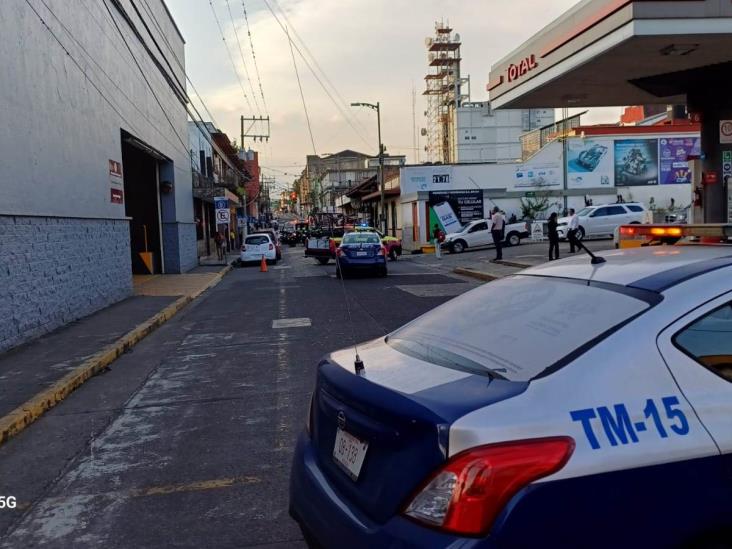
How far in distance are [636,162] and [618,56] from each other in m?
31.6

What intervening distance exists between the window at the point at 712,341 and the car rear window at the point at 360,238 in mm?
19457

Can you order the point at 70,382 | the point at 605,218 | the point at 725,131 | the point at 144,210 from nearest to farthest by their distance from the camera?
the point at 70,382
the point at 725,131
the point at 144,210
the point at 605,218

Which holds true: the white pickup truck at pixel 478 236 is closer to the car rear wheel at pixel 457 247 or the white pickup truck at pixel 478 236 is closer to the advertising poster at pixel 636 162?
the car rear wheel at pixel 457 247

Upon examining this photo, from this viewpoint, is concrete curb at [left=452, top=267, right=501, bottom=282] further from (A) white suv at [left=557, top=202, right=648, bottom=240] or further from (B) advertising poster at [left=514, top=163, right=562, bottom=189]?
(B) advertising poster at [left=514, top=163, right=562, bottom=189]

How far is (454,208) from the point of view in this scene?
42.6 meters

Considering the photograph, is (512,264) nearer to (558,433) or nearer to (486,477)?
(558,433)

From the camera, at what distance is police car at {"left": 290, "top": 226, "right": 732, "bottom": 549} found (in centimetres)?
225

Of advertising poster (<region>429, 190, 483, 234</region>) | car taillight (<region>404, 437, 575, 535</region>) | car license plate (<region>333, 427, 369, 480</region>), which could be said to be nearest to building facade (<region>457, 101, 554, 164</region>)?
advertising poster (<region>429, 190, 483, 234</region>)

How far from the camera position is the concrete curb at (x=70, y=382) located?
21.2ft

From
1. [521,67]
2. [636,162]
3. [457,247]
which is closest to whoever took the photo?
[521,67]

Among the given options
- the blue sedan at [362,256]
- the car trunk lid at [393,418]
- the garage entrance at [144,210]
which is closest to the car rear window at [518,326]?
the car trunk lid at [393,418]

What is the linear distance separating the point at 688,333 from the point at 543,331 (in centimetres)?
58

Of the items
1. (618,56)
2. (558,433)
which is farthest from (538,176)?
(558,433)

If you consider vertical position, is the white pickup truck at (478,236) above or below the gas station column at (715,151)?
below
